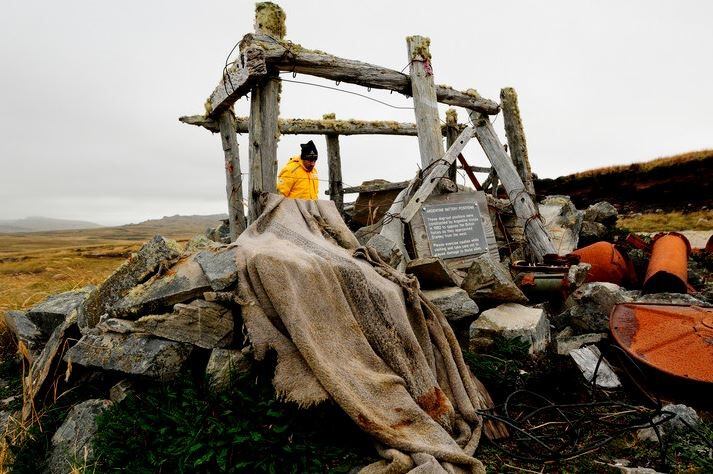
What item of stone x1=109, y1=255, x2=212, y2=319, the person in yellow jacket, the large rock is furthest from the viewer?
the person in yellow jacket

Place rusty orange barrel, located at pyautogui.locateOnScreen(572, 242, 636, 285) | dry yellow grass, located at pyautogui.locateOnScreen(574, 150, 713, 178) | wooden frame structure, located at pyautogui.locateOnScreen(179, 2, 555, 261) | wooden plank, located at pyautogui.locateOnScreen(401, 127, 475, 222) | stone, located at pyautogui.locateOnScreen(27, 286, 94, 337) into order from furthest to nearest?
dry yellow grass, located at pyautogui.locateOnScreen(574, 150, 713, 178), rusty orange barrel, located at pyautogui.locateOnScreen(572, 242, 636, 285), wooden plank, located at pyautogui.locateOnScreen(401, 127, 475, 222), wooden frame structure, located at pyautogui.locateOnScreen(179, 2, 555, 261), stone, located at pyautogui.locateOnScreen(27, 286, 94, 337)

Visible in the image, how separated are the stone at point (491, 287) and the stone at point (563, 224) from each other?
4.36m

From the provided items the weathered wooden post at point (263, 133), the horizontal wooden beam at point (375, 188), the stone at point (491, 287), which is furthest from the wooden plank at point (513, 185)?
the weathered wooden post at point (263, 133)

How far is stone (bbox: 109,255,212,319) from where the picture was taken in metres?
3.61

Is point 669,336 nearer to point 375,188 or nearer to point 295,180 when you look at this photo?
point 295,180

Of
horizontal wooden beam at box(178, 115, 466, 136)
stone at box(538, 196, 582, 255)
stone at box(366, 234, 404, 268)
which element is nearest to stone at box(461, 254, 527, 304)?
stone at box(366, 234, 404, 268)

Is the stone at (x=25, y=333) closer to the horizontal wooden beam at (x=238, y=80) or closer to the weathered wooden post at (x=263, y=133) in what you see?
the weathered wooden post at (x=263, y=133)

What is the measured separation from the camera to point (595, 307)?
493 cm

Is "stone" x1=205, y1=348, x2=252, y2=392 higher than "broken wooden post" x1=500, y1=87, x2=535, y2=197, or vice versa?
"broken wooden post" x1=500, y1=87, x2=535, y2=197

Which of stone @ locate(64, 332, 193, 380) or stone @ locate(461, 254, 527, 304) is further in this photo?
stone @ locate(461, 254, 527, 304)

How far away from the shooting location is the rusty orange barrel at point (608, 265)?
7.11 meters

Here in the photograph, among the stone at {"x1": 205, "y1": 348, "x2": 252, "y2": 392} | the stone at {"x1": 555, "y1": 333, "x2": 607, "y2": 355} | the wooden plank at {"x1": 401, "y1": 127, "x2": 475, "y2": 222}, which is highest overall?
the wooden plank at {"x1": 401, "y1": 127, "x2": 475, "y2": 222}

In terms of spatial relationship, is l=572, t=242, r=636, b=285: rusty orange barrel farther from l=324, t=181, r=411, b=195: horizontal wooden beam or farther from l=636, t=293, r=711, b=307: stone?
l=324, t=181, r=411, b=195: horizontal wooden beam

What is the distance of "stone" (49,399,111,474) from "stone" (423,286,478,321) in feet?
10.8
